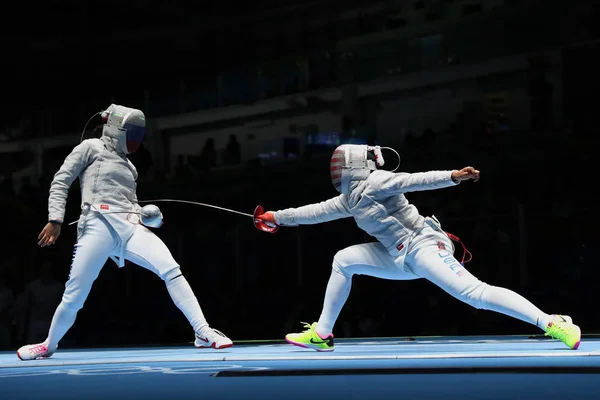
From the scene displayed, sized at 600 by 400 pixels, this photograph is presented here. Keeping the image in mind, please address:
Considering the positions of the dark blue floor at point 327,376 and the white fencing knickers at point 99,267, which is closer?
the dark blue floor at point 327,376

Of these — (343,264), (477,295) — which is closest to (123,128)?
(343,264)

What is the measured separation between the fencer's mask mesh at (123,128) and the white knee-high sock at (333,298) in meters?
1.27

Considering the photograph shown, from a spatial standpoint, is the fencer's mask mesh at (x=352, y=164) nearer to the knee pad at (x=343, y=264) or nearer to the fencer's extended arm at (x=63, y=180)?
the knee pad at (x=343, y=264)

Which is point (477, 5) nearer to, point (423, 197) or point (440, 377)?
point (423, 197)

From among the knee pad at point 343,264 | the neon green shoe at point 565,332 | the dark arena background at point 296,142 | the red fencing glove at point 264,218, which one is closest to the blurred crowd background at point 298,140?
the dark arena background at point 296,142

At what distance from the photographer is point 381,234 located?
424cm

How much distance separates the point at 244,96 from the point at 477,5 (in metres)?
2.58

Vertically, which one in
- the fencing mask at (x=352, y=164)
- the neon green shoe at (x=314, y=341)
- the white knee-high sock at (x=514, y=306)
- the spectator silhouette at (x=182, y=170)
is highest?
the spectator silhouette at (x=182, y=170)

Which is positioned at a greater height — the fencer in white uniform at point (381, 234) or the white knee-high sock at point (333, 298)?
the fencer in white uniform at point (381, 234)

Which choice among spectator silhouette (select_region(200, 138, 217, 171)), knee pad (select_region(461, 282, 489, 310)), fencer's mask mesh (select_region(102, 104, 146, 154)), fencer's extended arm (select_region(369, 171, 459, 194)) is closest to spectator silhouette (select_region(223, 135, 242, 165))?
spectator silhouette (select_region(200, 138, 217, 171))

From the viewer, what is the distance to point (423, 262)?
Answer: 4.08 m

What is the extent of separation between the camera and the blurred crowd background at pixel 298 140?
22.8 ft

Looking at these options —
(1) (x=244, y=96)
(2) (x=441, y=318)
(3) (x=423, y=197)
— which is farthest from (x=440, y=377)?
(1) (x=244, y=96)

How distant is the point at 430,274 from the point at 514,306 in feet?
1.40
